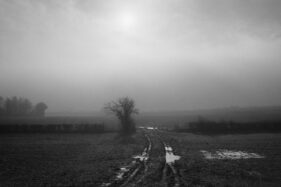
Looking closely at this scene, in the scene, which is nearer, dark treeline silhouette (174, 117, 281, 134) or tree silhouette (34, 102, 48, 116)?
dark treeline silhouette (174, 117, 281, 134)

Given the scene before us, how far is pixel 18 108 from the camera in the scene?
164m

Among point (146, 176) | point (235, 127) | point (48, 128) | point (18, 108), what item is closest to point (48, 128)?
point (48, 128)

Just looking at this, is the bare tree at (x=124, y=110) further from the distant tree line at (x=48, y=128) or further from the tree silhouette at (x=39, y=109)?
the tree silhouette at (x=39, y=109)

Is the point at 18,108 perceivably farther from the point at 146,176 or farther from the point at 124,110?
the point at 146,176

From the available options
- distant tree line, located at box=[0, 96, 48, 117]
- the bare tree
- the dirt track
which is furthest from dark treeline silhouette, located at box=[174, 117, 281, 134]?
distant tree line, located at box=[0, 96, 48, 117]

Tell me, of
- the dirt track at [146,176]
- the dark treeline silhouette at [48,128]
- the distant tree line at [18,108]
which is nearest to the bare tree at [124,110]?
the dark treeline silhouette at [48,128]

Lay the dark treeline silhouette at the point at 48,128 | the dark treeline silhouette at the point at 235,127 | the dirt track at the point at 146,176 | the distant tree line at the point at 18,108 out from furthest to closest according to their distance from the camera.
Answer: the distant tree line at the point at 18,108 < the dark treeline silhouette at the point at 48,128 < the dark treeline silhouette at the point at 235,127 < the dirt track at the point at 146,176

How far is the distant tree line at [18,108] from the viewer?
15585 cm

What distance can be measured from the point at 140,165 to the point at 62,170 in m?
7.12

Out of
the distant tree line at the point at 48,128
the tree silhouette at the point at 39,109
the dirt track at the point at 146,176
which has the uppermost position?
the tree silhouette at the point at 39,109

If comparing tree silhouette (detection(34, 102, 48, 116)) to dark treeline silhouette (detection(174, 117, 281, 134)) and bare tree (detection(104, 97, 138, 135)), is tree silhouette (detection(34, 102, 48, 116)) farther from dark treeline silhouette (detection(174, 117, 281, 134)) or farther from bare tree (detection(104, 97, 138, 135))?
dark treeline silhouette (detection(174, 117, 281, 134))

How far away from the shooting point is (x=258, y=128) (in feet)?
198

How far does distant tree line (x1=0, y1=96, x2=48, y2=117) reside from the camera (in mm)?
155850

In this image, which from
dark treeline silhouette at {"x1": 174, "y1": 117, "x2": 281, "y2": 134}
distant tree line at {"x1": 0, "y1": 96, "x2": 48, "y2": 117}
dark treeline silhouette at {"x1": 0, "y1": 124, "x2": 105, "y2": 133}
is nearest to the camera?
dark treeline silhouette at {"x1": 174, "y1": 117, "x2": 281, "y2": 134}
